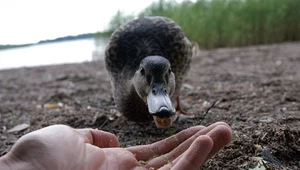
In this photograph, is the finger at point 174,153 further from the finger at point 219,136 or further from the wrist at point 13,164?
the wrist at point 13,164

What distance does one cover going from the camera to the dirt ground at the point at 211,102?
2.60 metres

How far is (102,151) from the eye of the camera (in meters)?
2.30

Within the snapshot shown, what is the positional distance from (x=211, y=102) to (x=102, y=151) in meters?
2.34

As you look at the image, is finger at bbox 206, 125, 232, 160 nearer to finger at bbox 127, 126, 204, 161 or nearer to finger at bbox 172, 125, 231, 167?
finger at bbox 172, 125, 231, 167

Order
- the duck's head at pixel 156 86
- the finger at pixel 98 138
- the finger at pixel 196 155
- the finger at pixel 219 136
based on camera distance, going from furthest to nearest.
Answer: the duck's head at pixel 156 86
the finger at pixel 98 138
the finger at pixel 219 136
the finger at pixel 196 155

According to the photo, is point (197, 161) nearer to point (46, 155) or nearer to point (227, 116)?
point (46, 155)

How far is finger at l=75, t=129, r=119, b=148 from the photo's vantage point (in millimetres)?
2396

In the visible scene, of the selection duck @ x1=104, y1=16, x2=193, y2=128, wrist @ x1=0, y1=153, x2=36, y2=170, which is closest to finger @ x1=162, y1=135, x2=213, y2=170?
wrist @ x1=0, y1=153, x2=36, y2=170

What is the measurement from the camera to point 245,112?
12.5 feet

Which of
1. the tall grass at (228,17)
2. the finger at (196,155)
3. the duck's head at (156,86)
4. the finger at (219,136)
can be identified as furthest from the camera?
the tall grass at (228,17)

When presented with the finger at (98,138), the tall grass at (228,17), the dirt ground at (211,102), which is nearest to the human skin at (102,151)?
the finger at (98,138)

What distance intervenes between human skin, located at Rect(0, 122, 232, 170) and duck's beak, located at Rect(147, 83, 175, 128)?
16 centimetres

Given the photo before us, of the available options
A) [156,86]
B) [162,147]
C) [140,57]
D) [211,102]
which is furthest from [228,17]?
[162,147]

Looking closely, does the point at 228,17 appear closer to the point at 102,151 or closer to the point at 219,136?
the point at 102,151
